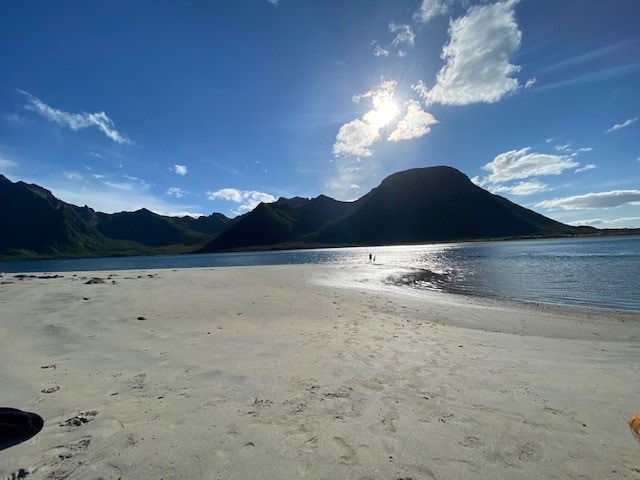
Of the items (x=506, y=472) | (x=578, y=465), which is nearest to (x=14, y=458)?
(x=506, y=472)

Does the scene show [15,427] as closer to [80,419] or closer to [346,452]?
[80,419]

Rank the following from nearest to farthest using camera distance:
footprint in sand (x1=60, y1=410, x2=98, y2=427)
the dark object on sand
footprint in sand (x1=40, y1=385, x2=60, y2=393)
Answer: the dark object on sand → footprint in sand (x1=60, y1=410, x2=98, y2=427) → footprint in sand (x1=40, y1=385, x2=60, y2=393)

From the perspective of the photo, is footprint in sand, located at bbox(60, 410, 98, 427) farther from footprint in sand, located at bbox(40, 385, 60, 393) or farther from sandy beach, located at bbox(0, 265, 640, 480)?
footprint in sand, located at bbox(40, 385, 60, 393)

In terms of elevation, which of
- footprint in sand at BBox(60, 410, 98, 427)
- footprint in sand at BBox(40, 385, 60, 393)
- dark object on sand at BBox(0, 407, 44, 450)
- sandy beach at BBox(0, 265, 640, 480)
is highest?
dark object on sand at BBox(0, 407, 44, 450)

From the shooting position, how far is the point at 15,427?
179 inches

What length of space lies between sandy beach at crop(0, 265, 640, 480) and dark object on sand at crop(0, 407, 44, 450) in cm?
13

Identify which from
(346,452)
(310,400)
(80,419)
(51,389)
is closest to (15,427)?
(80,419)

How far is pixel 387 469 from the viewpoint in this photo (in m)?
4.13

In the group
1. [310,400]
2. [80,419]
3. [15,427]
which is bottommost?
[310,400]

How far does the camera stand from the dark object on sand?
4457 millimetres

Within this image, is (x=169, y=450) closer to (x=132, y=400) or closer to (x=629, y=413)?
(x=132, y=400)

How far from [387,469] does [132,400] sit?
4805mm

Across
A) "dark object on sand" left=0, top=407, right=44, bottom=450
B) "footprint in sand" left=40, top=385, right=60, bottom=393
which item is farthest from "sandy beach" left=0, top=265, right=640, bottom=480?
"dark object on sand" left=0, top=407, right=44, bottom=450

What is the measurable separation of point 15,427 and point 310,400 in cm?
456
